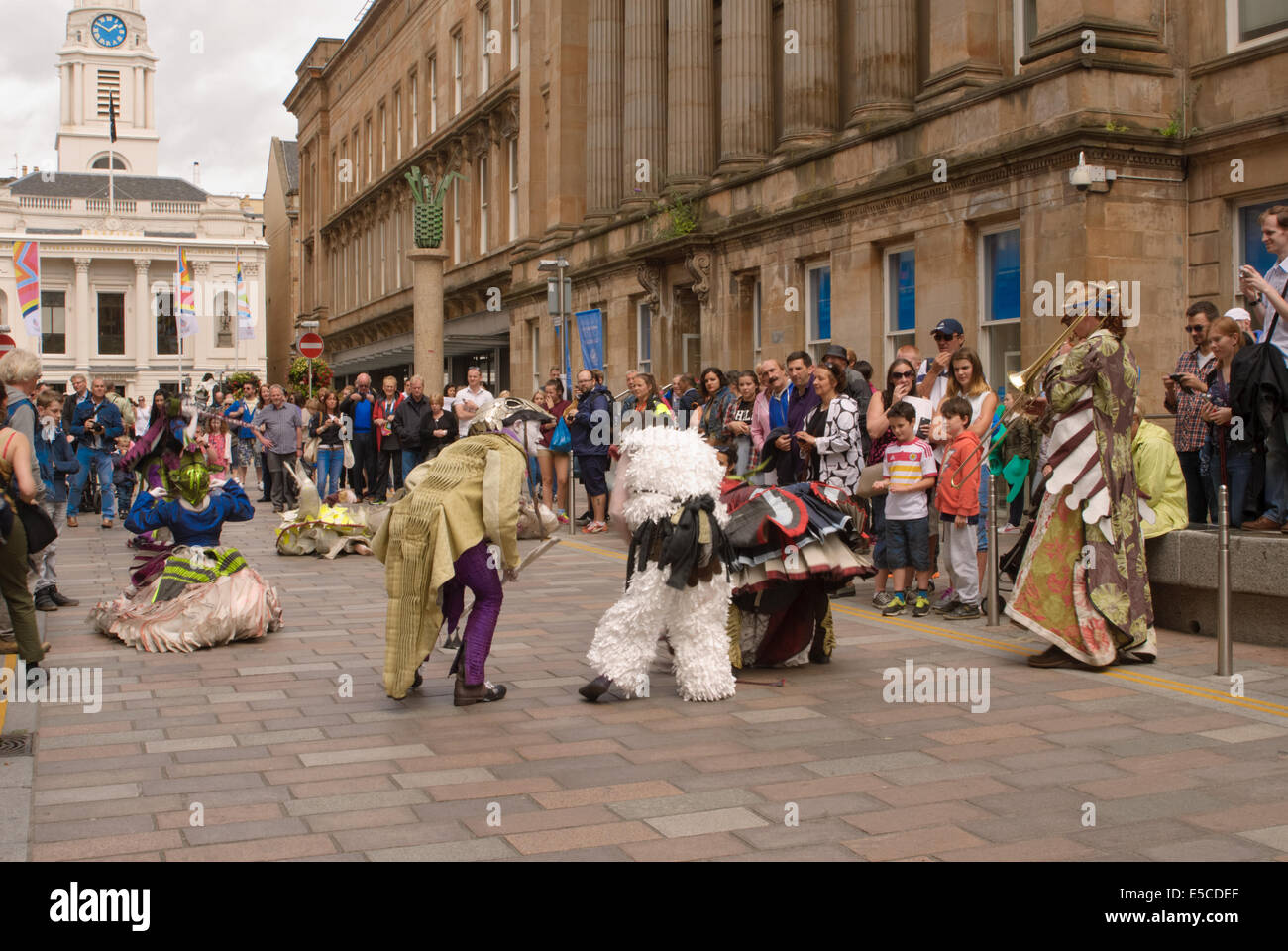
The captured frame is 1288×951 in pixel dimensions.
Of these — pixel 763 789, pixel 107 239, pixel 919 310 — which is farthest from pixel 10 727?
pixel 107 239

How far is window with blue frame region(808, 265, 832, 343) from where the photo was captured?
2223 cm

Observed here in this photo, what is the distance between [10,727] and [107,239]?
95733mm

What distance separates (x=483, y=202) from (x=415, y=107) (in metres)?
10.6

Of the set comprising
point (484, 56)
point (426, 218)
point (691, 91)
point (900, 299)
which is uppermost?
point (484, 56)

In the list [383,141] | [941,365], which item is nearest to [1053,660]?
[941,365]

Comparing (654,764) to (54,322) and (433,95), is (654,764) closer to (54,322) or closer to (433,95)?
(433,95)

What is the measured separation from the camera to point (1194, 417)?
33.7 feet

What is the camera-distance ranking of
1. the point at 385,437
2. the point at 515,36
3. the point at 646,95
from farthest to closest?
the point at 515,36 → the point at 646,95 → the point at 385,437

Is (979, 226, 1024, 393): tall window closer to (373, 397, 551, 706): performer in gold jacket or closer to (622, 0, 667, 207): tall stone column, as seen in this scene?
(373, 397, 551, 706): performer in gold jacket

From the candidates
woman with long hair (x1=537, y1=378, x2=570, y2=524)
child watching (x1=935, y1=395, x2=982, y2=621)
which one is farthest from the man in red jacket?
child watching (x1=935, y1=395, x2=982, y2=621)

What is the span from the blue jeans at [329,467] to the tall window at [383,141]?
36627 mm

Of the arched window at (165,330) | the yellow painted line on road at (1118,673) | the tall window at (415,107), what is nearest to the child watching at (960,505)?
the yellow painted line on road at (1118,673)

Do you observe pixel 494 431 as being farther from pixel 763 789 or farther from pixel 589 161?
pixel 589 161

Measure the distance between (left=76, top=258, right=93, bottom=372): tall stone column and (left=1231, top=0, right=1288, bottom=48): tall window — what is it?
301 feet
